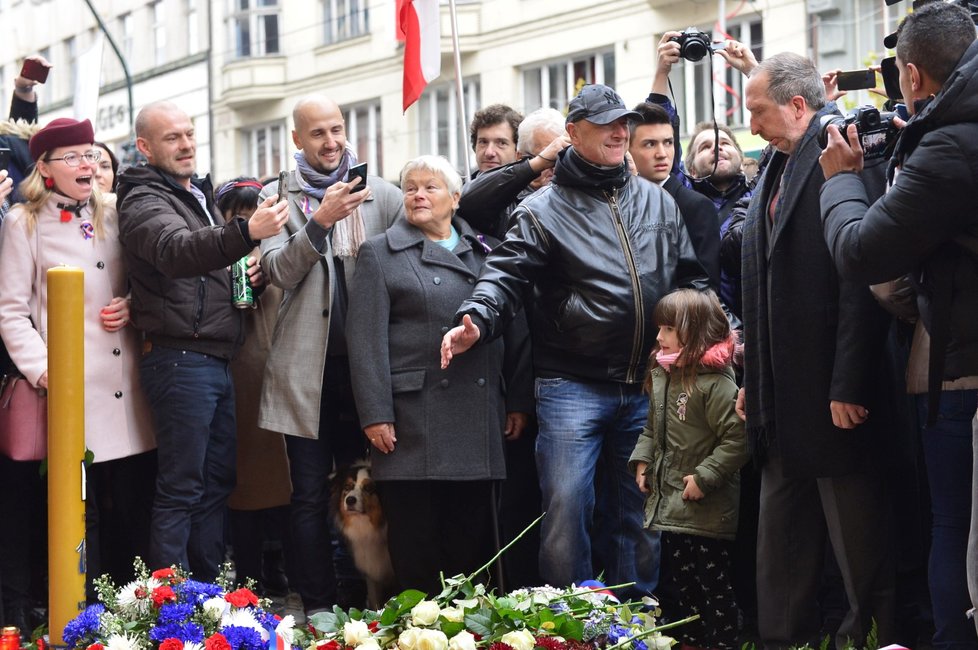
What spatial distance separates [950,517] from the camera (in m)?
4.64

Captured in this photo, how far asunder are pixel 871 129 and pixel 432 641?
223cm

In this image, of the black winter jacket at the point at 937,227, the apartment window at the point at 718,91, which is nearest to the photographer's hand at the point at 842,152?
the black winter jacket at the point at 937,227

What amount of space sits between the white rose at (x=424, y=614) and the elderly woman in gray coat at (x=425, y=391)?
2.03 m

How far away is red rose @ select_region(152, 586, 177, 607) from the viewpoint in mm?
4164

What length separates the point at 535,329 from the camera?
243 inches

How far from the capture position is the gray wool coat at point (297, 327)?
6344 millimetres

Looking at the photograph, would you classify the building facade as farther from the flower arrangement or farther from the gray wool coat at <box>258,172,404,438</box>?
the flower arrangement

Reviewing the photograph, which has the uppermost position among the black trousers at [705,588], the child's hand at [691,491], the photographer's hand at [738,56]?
the photographer's hand at [738,56]

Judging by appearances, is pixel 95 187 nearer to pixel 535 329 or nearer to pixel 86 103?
pixel 535 329

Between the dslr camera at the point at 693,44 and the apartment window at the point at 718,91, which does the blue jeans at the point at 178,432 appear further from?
the apartment window at the point at 718,91

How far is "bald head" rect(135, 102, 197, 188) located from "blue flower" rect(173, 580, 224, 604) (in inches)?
105

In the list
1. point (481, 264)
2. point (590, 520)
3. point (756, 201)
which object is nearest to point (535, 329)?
point (481, 264)

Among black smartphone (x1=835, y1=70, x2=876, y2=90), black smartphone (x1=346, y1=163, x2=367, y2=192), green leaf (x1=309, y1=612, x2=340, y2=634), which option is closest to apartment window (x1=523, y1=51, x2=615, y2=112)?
black smartphone (x1=346, y1=163, x2=367, y2=192)

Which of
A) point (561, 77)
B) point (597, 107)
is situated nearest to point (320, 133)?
point (597, 107)
